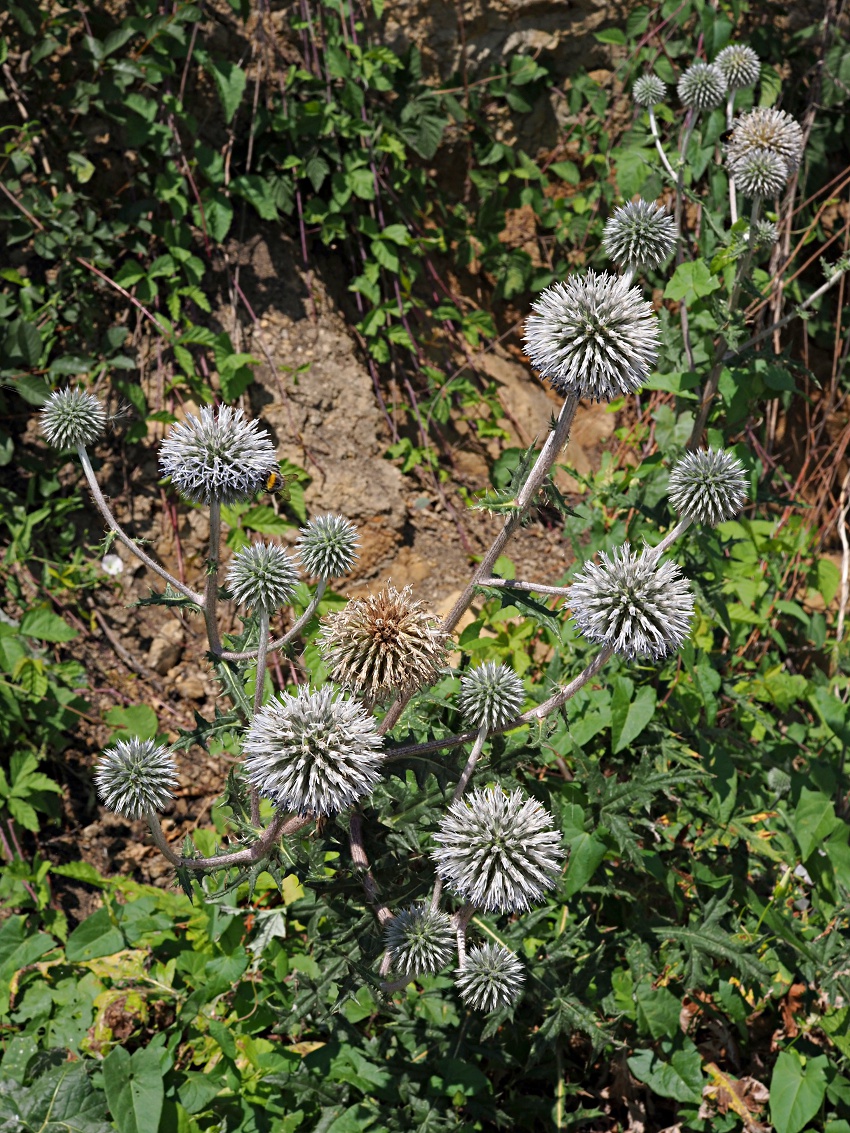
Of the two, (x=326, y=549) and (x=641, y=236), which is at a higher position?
(x=641, y=236)

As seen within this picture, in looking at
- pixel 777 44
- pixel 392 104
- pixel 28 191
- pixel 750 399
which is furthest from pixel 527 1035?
pixel 777 44

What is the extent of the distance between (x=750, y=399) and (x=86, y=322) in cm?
304

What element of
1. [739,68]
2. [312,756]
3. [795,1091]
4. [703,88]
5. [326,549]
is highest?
[739,68]

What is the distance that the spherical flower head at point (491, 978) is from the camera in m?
2.46

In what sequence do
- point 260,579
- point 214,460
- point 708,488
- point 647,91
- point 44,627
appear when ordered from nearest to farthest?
1. point 214,460
2. point 260,579
3. point 708,488
4. point 44,627
5. point 647,91

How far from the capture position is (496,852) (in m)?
2.26

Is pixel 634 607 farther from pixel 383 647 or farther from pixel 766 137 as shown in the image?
pixel 766 137

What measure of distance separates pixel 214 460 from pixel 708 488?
142 cm

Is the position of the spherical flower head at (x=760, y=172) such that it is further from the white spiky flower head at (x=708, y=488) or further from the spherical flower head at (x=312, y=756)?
the spherical flower head at (x=312, y=756)

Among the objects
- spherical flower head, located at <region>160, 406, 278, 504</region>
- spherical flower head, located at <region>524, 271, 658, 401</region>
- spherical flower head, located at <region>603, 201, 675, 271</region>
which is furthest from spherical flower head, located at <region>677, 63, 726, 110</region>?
spherical flower head, located at <region>160, 406, 278, 504</region>

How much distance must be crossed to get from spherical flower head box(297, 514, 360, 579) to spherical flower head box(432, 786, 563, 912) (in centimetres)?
78

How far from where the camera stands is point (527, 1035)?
3154mm

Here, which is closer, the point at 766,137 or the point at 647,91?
the point at 766,137

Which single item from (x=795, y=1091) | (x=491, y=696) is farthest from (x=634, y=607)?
(x=795, y=1091)
